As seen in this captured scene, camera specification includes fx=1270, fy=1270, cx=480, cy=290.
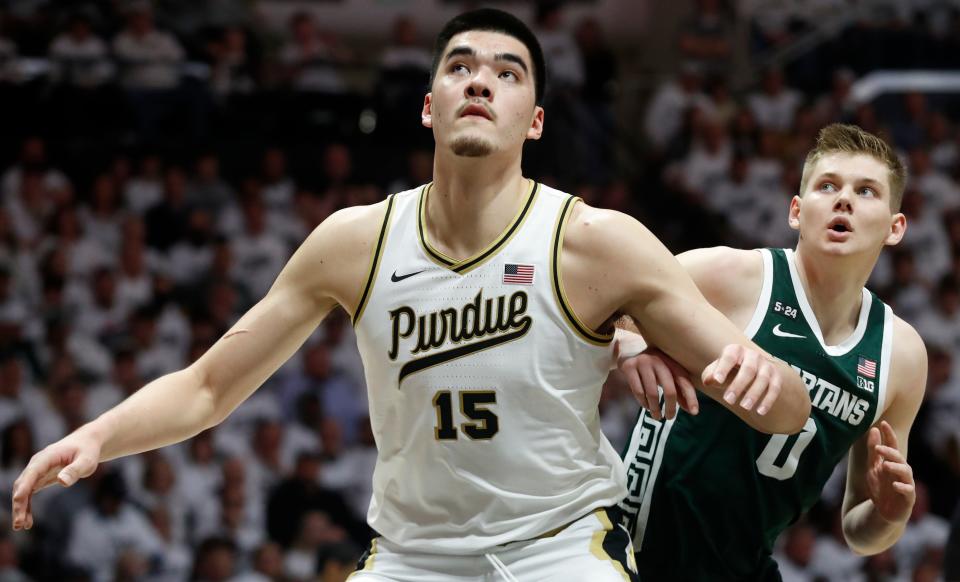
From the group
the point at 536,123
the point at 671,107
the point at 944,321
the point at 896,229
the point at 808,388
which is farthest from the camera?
the point at 671,107

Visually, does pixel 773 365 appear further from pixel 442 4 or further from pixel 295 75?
pixel 442 4

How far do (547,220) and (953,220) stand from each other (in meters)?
10.8

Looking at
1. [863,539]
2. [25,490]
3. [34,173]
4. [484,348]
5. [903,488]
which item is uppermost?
[484,348]

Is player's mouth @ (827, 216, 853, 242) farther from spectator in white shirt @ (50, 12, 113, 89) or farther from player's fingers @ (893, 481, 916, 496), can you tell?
spectator in white shirt @ (50, 12, 113, 89)

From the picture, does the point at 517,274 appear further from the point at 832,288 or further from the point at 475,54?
the point at 832,288

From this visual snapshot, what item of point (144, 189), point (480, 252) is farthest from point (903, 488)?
point (144, 189)

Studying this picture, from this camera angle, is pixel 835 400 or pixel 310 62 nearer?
pixel 835 400

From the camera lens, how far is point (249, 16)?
1505cm

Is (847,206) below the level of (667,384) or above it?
above

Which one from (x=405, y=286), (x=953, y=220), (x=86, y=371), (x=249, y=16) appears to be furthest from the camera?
(x=249, y=16)

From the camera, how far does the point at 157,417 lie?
A: 391cm

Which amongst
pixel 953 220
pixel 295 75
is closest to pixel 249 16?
pixel 295 75

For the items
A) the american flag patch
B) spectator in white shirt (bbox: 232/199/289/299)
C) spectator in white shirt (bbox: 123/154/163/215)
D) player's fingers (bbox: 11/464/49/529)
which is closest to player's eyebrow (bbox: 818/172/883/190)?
the american flag patch

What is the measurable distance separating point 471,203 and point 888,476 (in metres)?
1.74
